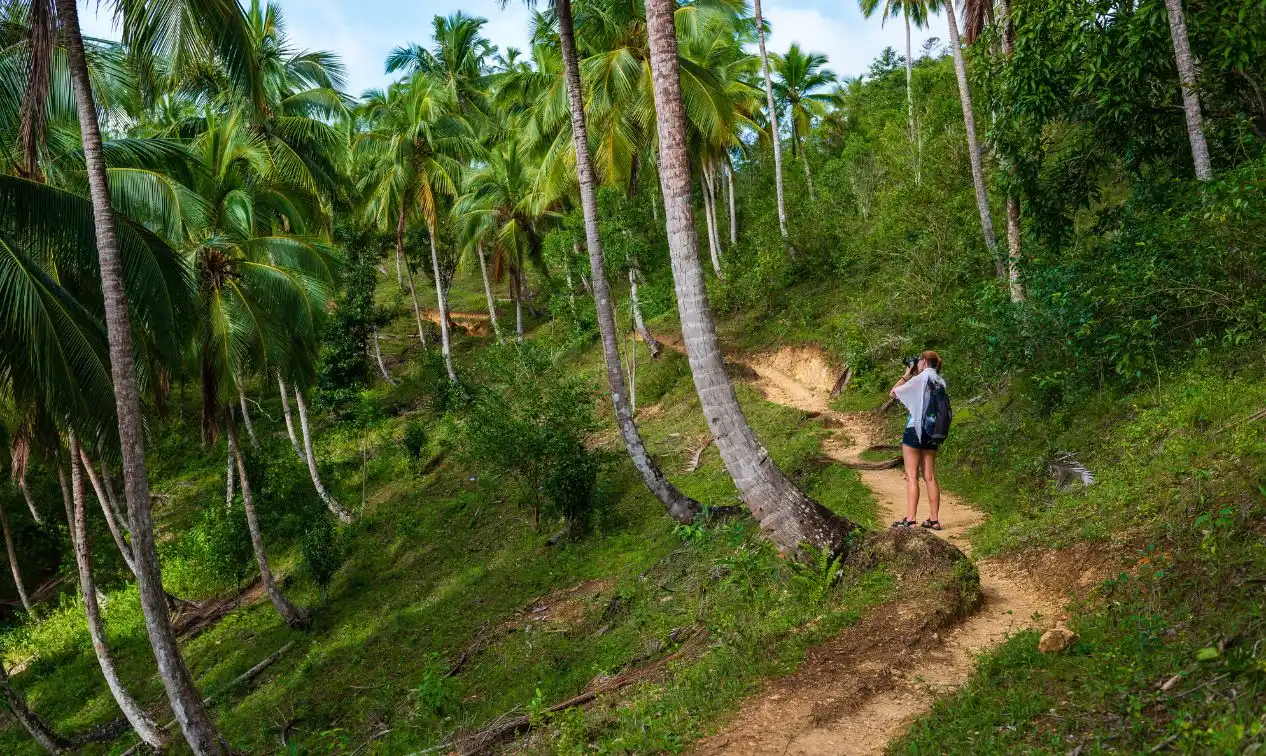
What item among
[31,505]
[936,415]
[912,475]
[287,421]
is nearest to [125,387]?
[912,475]

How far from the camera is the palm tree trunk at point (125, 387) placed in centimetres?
830

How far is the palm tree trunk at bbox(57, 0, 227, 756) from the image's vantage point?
27.2 feet

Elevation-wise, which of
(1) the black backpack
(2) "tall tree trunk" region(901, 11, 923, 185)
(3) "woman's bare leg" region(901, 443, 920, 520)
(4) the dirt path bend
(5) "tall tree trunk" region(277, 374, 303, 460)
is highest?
(2) "tall tree trunk" region(901, 11, 923, 185)

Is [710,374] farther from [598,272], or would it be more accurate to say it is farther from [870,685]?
[598,272]

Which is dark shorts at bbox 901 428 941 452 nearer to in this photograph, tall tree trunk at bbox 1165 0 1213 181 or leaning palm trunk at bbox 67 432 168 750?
tall tree trunk at bbox 1165 0 1213 181

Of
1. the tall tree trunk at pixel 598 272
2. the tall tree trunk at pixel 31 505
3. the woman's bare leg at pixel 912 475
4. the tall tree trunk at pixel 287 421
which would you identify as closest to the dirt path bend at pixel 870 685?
the woman's bare leg at pixel 912 475

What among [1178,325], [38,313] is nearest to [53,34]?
[38,313]

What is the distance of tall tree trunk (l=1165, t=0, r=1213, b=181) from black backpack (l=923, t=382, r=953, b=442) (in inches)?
165

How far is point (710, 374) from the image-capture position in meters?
6.87

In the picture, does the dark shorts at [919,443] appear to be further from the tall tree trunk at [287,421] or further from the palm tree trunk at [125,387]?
the tall tree trunk at [287,421]

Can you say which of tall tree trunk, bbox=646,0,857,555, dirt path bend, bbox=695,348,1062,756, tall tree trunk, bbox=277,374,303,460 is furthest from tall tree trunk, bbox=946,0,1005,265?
tall tree trunk, bbox=277,374,303,460

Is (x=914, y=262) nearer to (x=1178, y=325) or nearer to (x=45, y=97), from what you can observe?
(x=1178, y=325)

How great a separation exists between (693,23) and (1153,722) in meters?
18.1

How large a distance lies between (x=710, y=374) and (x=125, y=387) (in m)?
6.24
